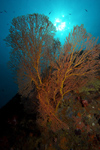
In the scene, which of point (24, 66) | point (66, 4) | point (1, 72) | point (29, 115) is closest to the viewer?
point (24, 66)

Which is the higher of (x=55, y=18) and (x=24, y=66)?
(x=55, y=18)

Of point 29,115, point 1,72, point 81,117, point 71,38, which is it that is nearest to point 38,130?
point 29,115

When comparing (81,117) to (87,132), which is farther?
(81,117)

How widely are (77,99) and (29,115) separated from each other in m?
3.20

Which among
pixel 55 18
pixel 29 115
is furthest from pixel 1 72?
pixel 29 115

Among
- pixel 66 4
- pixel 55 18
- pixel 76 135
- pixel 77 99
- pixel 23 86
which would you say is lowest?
pixel 76 135

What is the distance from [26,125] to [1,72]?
384 ft

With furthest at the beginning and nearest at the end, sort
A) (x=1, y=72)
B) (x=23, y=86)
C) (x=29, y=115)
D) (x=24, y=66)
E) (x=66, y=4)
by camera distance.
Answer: (x=1, y=72) → (x=66, y=4) → (x=29, y=115) → (x=23, y=86) → (x=24, y=66)

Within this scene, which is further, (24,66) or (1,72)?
(1,72)

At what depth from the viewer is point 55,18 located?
33.9 metres

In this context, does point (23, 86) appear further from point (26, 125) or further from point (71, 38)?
point (71, 38)

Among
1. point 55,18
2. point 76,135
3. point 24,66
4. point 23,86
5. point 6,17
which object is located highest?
point 6,17

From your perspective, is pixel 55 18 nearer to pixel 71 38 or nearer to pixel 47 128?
pixel 71 38

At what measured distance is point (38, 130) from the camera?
3.79 metres
